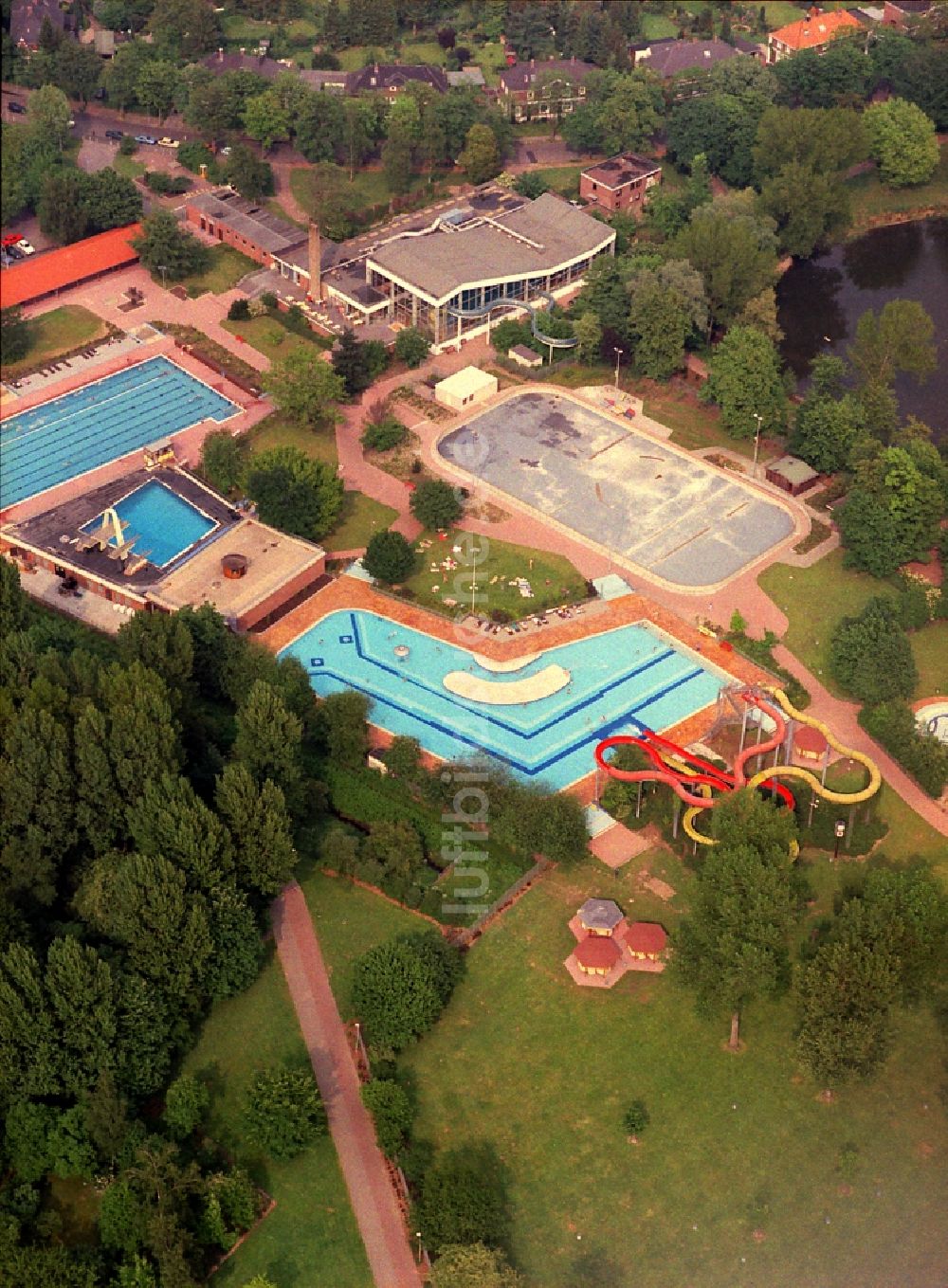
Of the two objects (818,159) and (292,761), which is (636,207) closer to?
(818,159)

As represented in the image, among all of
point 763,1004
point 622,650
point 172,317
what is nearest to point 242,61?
point 172,317

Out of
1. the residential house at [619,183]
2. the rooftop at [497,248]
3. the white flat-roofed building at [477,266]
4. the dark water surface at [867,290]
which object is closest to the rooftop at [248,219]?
the white flat-roofed building at [477,266]

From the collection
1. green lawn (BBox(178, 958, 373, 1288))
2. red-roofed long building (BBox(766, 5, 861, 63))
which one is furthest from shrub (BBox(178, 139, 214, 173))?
green lawn (BBox(178, 958, 373, 1288))

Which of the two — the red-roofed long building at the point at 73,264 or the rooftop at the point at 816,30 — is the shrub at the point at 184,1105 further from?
the rooftop at the point at 816,30

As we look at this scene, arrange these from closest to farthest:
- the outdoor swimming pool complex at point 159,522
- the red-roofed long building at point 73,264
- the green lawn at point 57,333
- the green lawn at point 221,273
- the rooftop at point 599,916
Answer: the rooftop at point 599,916, the outdoor swimming pool complex at point 159,522, the green lawn at point 57,333, the red-roofed long building at point 73,264, the green lawn at point 221,273

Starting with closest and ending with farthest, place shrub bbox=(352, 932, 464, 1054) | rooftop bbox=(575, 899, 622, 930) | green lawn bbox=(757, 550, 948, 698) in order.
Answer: shrub bbox=(352, 932, 464, 1054) → rooftop bbox=(575, 899, 622, 930) → green lawn bbox=(757, 550, 948, 698)

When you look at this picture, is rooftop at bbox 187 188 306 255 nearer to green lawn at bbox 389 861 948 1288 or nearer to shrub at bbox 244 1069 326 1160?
green lawn at bbox 389 861 948 1288
